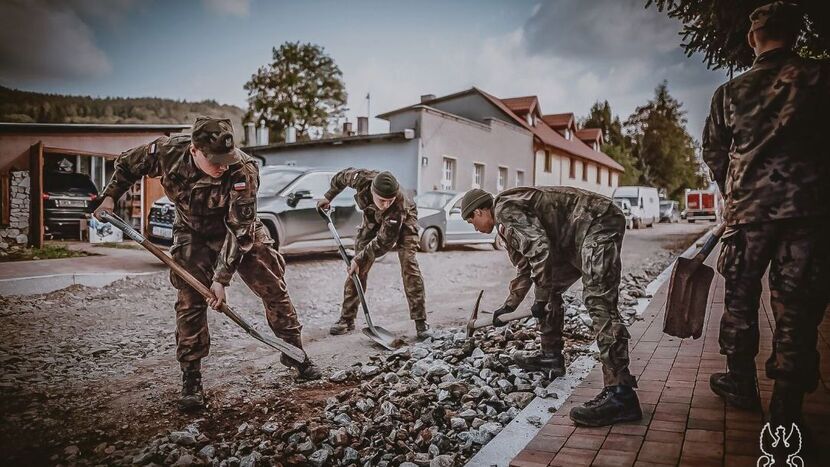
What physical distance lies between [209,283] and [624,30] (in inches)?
209

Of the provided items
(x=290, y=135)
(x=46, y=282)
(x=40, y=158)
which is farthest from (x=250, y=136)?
(x=40, y=158)

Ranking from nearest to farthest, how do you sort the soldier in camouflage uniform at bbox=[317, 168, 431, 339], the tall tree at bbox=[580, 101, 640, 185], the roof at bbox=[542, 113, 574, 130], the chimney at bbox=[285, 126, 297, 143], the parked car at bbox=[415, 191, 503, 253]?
the soldier in camouflage uniform at bbox=[317, 168, 431, 339] → the parked car at bbox=[415, 191, 503, 253] → the chimney at bbox=[285, 126, 297, 143] → the roof at bbox=[542, 113, 574, 130] → the tall tree at bbox=[580, 101, 640, 185]

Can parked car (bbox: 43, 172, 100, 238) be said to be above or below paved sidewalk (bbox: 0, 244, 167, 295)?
above

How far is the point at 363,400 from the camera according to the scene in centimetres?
303

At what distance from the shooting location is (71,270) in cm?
376

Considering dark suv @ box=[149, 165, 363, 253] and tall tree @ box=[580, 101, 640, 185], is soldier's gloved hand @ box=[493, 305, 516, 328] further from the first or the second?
tall tree @ box=[580, 101, 640, 185]

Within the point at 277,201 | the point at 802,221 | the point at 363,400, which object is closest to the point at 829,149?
the point at 802,221

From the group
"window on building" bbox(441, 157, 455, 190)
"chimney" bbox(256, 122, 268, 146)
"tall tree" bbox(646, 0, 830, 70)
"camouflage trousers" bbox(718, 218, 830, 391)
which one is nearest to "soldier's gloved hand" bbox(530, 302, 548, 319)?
"camouflage trousers" bbox(718, 218, 830, 391)

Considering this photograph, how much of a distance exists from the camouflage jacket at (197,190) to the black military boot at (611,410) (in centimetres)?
210

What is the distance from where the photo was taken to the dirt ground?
109 inches

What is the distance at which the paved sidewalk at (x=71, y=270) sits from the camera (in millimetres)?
3023

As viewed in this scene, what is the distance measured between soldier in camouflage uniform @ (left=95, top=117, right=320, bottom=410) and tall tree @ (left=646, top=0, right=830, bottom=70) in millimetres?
4013

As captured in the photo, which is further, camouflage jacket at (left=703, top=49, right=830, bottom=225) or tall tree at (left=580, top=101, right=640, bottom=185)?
tall tree at (left=580, top=101, right=640, bottom=185)

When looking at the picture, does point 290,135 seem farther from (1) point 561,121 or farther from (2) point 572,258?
(1) point 561,121
